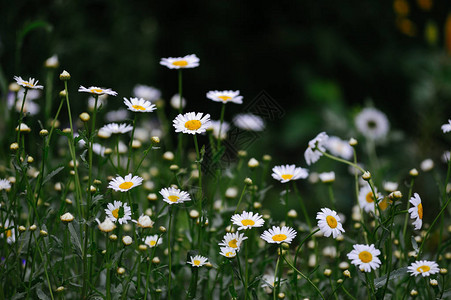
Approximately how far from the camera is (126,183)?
0.80 m

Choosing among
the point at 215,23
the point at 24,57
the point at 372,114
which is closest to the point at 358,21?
the point at 215,23

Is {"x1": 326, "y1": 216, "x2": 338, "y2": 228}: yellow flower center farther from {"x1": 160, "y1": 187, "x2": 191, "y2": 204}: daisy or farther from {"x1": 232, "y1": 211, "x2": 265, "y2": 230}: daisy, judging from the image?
{"x1": 160, "y1": 187, "x2": 191, "y2": 204}: daisy

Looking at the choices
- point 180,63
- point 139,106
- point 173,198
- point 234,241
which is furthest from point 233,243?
point 180,63

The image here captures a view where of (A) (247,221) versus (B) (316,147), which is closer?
(A) (247,221)

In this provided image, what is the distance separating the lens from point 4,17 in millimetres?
1805

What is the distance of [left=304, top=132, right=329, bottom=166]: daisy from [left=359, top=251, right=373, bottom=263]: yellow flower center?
0.26 meters

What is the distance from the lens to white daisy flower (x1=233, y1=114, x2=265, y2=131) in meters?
1.29

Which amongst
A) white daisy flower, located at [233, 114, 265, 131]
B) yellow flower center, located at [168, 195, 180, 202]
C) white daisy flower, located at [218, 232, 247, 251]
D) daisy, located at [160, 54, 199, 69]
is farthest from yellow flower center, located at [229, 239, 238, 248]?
white daisy flower, located at [233, 114, 265, 131]

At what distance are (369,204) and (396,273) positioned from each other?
216 mm

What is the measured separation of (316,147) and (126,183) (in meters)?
0.36

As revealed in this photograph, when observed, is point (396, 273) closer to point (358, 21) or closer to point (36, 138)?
point (36, 138)

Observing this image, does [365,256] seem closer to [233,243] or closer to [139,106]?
[233,243]

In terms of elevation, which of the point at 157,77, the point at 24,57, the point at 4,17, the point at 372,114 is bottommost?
the point at 157,77

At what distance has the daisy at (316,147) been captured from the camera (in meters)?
0.98
